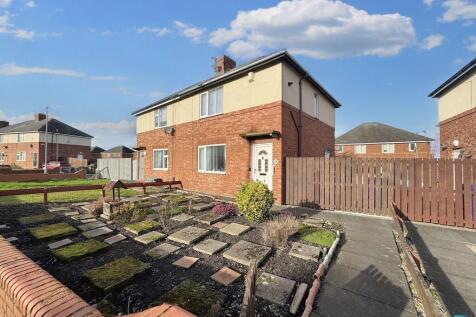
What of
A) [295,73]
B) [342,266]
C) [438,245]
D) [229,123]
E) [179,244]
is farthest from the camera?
[229,123]

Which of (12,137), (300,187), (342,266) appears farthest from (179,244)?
(12,137)

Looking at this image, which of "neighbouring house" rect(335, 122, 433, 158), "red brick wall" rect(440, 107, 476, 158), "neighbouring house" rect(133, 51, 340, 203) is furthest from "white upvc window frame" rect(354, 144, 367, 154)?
"neighbouring house" rect(133, 51, 340, 203)

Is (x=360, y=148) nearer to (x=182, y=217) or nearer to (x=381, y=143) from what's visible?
(x=381, y=143)

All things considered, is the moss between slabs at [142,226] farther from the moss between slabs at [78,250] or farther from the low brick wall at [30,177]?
the low brick wall at [30,177]

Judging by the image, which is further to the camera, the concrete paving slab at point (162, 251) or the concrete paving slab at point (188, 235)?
the concrete paving slab at point (188, 235)

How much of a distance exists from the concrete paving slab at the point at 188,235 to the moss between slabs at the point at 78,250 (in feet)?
4.50

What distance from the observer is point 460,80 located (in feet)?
40.0

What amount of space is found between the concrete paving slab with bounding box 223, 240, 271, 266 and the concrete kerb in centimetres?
96

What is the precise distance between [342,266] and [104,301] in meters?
3.77

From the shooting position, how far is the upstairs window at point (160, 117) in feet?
55.7

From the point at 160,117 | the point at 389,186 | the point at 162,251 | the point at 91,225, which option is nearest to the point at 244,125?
the point at 389,186

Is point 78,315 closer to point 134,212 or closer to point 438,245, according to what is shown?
point 134,212

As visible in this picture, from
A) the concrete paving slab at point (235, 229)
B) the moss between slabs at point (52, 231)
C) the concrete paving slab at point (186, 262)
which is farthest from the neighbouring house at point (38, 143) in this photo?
the concrete paving slab at point (186, 262)

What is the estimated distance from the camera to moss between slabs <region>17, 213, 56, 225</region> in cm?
Result: 608
